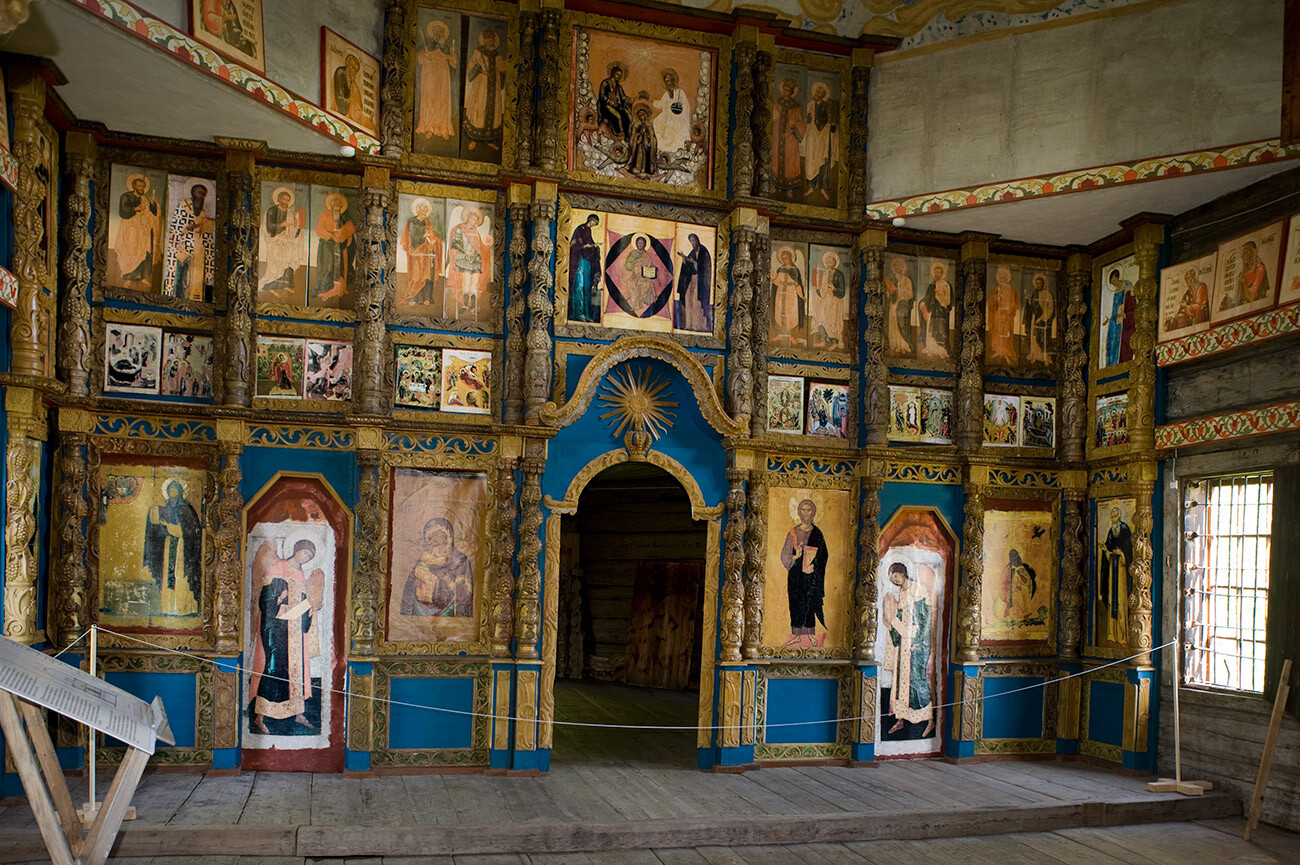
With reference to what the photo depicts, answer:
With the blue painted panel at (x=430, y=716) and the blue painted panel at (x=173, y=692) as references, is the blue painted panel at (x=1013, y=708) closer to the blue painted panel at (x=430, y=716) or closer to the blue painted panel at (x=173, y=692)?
the blue painted panel at (x=430, y=716)

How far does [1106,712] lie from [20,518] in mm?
10610

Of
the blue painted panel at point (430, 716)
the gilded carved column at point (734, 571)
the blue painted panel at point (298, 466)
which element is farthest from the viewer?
the gilded carved column at point (734, 571)

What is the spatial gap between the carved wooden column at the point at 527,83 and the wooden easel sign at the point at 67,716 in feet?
20.5

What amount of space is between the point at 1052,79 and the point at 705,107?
139 inches

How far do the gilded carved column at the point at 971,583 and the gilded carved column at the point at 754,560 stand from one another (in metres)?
2.30

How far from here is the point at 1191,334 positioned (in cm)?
1044

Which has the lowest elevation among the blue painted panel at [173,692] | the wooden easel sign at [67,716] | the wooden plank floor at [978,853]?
the wooden plank floor at [978,853]

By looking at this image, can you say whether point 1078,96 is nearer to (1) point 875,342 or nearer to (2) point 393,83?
(1) point 875,342

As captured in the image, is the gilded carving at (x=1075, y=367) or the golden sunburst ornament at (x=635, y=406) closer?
the golden sunburst ornament at (x=635, y=406)

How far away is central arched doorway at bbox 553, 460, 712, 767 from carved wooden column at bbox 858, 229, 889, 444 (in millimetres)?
4574

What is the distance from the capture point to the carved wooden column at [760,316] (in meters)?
10.8

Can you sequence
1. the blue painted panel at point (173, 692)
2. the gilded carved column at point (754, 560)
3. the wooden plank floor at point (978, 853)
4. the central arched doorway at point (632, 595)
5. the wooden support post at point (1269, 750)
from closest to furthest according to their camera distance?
the wooden plank floor at point (978, 853) < the wooden support post at point (1269, 750) < the blue painted panel at point (173, 692) < the gilded carved column at point (754, 560) < the central arched doorway at point (632, 595)

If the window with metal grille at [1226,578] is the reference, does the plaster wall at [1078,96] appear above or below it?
above

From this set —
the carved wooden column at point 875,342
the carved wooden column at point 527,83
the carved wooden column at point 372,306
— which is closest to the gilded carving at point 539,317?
the carved wooden column at point 527,83
